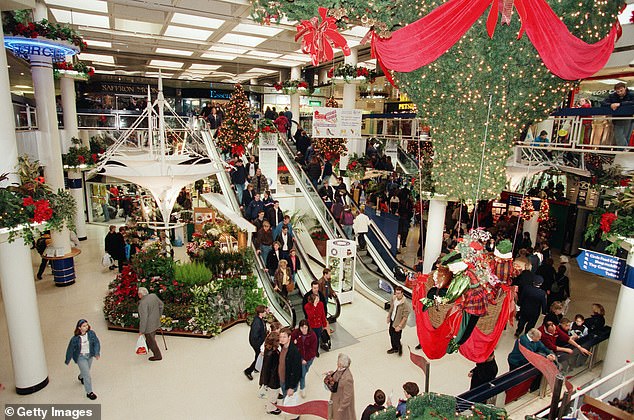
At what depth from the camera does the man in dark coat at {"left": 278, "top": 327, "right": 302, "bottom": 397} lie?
5.45 meters

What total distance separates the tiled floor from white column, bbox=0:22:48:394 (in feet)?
0.99

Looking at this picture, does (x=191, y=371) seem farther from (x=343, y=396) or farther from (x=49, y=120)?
(x=49, y=120)

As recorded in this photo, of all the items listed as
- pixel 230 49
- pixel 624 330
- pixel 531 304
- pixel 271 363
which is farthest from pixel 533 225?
pixel 230 49

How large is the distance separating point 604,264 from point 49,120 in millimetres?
13068

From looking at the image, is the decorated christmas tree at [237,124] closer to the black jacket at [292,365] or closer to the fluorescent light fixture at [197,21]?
the fluorescent light fixture at [197,21]

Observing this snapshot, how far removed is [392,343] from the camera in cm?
754

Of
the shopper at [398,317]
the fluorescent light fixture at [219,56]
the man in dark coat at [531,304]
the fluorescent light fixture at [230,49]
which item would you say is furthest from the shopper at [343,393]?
the fluorescent light fixture at [219,56]

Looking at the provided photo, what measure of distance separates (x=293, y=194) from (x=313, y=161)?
139cm

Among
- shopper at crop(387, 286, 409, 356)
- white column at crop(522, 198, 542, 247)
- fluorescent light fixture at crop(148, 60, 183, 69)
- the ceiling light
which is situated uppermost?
fluorescent light fixture at crop(148, 60, 183, 69)

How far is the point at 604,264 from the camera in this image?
21.5 feet

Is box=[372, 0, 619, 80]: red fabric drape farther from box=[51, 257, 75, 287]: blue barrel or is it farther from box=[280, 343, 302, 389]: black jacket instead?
box=[51, 257, 75, 287]: blue barrel

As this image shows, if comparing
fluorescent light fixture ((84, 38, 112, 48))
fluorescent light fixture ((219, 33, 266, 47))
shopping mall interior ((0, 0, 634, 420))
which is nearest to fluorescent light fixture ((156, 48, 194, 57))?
shopping mall interior ((0, 0, 634, 420))

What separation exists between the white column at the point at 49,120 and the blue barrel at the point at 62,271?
341mm

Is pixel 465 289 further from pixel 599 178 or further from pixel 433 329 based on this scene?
pixel 599 178
